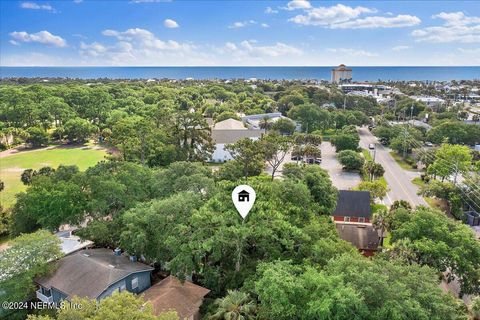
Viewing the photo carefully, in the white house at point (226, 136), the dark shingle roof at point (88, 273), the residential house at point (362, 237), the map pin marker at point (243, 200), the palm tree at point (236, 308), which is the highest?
the map pin marker at point (243, 200)

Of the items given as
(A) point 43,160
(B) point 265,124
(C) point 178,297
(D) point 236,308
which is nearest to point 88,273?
(C) point 178,297

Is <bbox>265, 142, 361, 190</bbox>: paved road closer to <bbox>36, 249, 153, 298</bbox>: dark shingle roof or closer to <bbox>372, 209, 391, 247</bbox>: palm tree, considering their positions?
<bbox>372, 209, 391, 247</bbox>: palm tree

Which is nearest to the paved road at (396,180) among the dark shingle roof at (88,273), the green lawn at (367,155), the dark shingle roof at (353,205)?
the green lawn at (367,155)

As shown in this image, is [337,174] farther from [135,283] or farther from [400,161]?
[135,283]

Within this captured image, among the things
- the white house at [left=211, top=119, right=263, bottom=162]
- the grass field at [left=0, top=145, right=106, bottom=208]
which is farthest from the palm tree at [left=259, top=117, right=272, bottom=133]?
the grass field at [left=0, top=145, right=106, bottom=208]

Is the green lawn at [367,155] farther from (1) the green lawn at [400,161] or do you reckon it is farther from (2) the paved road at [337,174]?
(2) the paved road at [337,174]

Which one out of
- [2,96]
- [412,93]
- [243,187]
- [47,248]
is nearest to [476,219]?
[243,187]
